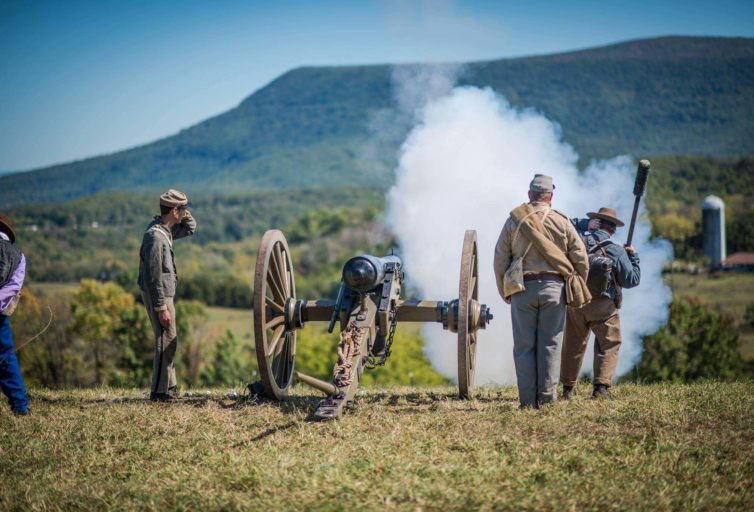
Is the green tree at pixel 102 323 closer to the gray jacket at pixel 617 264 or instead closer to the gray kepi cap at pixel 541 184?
the gray jacket at pixel 617 264

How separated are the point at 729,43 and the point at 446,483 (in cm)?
11760

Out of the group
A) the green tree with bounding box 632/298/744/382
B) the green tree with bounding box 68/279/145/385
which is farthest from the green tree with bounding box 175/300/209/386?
the green tree with bounding box 632/298/744/382

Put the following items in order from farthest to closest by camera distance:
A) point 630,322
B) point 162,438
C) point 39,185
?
point 39,185, point 630,322, point 162,438

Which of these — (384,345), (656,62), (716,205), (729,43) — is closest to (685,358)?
(716,205)

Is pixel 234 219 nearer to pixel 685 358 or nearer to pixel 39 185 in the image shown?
pixel 39 185

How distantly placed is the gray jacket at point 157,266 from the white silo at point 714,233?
Answer: 9034 centimetres

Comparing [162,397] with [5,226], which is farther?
[162,397]

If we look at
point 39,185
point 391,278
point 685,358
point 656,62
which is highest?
point 656,62

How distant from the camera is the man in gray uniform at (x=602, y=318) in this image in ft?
27.0

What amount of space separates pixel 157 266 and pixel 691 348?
56.6 m

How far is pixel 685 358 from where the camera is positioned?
57.4 meters

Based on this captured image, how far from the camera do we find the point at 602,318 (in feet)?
27.2

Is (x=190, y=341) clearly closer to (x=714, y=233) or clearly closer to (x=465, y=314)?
(x=465, y=314)

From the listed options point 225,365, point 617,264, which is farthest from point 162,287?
Result: point 225,365
